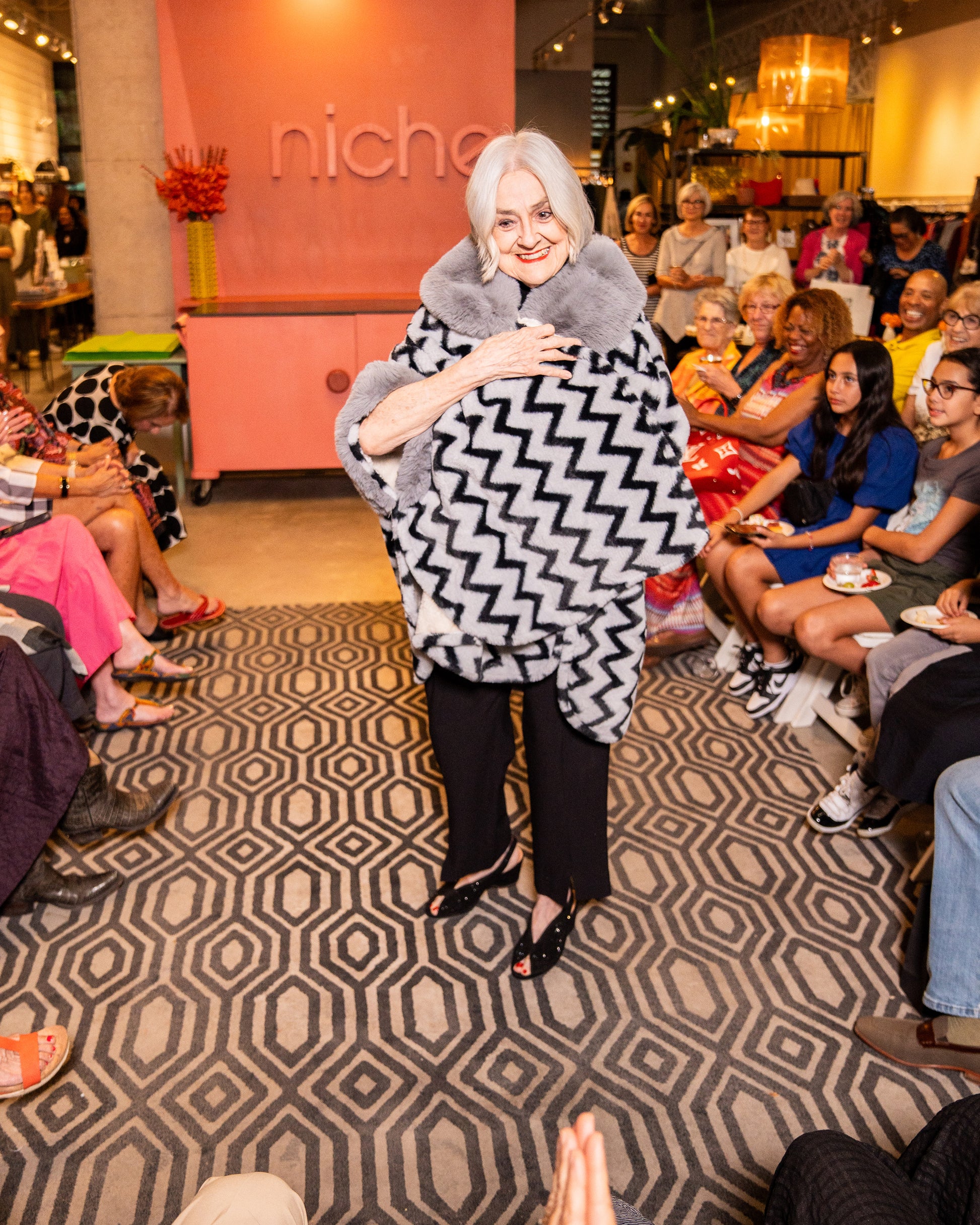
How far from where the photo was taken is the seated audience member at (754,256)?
18.7 ft

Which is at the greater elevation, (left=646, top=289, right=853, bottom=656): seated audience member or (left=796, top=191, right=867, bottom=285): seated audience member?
(left=796, top=191, right=867, bottom=285): seated audience member

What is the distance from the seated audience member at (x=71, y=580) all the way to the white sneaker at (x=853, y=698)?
2.08 m

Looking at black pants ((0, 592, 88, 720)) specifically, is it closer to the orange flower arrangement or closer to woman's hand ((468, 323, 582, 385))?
woman's hand ((468, 323, 582, 385))

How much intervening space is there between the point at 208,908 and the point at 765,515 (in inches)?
82.2

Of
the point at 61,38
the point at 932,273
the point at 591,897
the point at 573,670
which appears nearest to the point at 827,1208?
the point at 573,670

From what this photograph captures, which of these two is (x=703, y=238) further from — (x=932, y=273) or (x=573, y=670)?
(x=573, y=670)

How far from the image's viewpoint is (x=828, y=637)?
266cm

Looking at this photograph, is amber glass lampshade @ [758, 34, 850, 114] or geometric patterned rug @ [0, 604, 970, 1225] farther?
amber glass lampshade @ [758, 34, 850, 114]

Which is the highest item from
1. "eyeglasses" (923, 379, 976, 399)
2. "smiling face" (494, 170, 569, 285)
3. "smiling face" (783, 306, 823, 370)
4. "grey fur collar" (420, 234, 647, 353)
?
"smiling face" (494, 170, 569, 285)

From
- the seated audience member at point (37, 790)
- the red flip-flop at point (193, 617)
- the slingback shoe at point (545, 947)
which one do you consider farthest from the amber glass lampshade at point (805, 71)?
the seated audience member at point (37, 790)

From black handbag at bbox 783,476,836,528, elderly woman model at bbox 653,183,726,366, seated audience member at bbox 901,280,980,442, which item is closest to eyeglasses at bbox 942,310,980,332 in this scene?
seated audience member at bbox 901,280,980,442

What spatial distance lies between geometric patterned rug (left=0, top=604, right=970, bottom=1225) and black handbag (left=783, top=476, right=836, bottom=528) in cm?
68

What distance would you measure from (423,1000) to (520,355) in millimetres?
1253

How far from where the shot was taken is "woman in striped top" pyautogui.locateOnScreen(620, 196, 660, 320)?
6121mm
